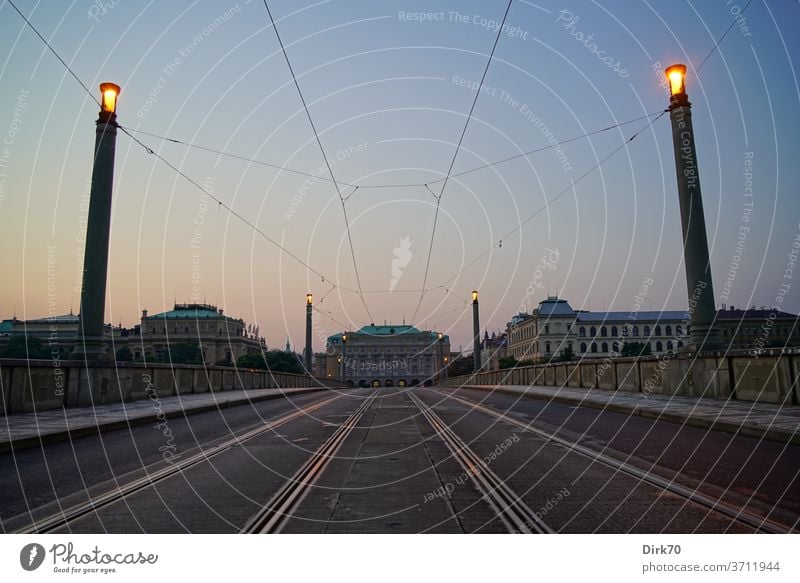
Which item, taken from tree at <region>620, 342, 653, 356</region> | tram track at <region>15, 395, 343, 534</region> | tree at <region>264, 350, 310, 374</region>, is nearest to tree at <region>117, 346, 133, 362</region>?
tree at <region>264, 350, 310, 374</region>

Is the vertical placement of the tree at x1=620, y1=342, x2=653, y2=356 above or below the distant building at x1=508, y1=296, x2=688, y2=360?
below

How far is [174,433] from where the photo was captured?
40.0 feet

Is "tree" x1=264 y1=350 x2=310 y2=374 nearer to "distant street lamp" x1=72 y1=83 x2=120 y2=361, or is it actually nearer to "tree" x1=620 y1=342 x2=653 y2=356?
"tree" x1=620 y1=342 x2=653 y2=356

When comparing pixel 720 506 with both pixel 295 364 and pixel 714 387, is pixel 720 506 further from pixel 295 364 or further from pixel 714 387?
pixel 295 364

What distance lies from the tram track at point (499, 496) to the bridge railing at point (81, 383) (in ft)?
34.5

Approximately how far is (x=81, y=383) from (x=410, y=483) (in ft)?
43.8

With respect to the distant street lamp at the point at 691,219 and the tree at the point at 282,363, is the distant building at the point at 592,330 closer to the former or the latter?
the tree at the point at 282,363

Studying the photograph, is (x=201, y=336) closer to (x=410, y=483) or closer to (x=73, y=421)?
(x=73, y=421)

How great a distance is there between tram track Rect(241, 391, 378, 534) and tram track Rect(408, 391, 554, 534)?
1.80m

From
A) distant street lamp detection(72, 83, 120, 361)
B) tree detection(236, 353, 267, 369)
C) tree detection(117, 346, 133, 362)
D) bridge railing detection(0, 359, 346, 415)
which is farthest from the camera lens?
tree detection(236, 353, 267, 369)

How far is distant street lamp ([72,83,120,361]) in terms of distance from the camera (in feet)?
50.5
